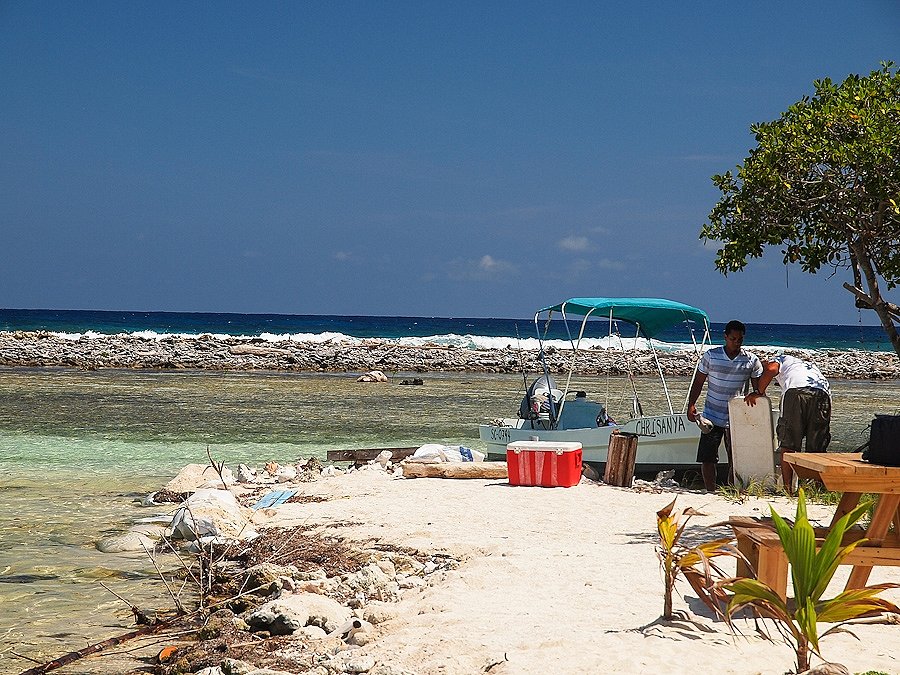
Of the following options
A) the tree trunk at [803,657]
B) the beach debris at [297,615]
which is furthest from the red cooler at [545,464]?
the tree trunk at [803,657]

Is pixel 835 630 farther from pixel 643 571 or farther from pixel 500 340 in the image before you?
pixel 500 340

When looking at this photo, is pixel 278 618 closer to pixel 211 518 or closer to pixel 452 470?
pixel 211 518

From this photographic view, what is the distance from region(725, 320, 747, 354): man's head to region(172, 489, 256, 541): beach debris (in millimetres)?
5719

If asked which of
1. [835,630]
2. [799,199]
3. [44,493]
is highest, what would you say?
[799,199]

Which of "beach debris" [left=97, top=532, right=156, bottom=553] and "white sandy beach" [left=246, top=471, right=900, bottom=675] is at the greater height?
"white sandy beach" [left=246, top=471, right=900, bottom=675]

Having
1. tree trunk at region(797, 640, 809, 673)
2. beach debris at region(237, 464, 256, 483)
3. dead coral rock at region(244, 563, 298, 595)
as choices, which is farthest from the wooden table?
beach debris at region(237, 464, 256, 483)

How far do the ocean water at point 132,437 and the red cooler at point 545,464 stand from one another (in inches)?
93.4

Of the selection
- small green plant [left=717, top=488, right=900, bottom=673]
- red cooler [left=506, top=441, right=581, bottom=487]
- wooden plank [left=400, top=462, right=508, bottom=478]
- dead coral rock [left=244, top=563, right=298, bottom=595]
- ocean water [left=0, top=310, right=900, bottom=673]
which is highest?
small green plant [left=717, top=488, right=900, bottom=673]

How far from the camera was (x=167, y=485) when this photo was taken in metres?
12.1

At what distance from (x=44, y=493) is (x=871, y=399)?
27.3 meters

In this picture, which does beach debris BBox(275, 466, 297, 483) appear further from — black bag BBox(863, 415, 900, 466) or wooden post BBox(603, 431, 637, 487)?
black bag BBox(863, 415, 900, 466)

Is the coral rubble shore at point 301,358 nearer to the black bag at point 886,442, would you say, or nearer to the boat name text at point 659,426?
the boat name text at point 659,426

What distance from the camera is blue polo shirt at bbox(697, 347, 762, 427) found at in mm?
11000

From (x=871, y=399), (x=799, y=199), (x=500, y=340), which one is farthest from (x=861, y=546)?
(x=500, y=340)
